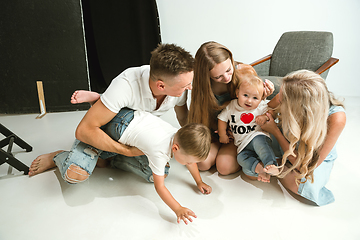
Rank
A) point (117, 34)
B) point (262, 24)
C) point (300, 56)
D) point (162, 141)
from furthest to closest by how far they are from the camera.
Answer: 1. point (262, 24)
2. point (117, 34)
3. point (300, 56)
4. point (162, 141)

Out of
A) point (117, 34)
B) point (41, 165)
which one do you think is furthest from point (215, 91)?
point (117, 34)

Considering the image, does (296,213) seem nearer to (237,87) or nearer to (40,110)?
(237,87)

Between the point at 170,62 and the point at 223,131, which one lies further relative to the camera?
the point at 223,131

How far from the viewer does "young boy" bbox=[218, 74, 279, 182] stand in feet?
5.08

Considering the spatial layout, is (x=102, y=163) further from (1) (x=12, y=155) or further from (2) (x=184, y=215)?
(2) (x=184, y=215)

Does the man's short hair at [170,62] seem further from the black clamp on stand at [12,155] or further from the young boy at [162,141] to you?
the black clamp on stand at [12,155]

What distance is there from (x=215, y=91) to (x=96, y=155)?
91cm

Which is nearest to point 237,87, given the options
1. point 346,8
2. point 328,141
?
point 328,141

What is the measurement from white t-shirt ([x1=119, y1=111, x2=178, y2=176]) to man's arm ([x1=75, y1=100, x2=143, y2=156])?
0.16 feet

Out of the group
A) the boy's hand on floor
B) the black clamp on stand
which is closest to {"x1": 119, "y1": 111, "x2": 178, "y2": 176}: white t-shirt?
the boy's hand on floor

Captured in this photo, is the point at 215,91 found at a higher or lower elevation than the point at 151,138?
higher

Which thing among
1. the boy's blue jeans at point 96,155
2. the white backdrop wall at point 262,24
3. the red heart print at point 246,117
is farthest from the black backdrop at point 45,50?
the red heart print at point 246,117

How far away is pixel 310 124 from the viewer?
1285 mm

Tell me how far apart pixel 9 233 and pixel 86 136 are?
2.01 ft
